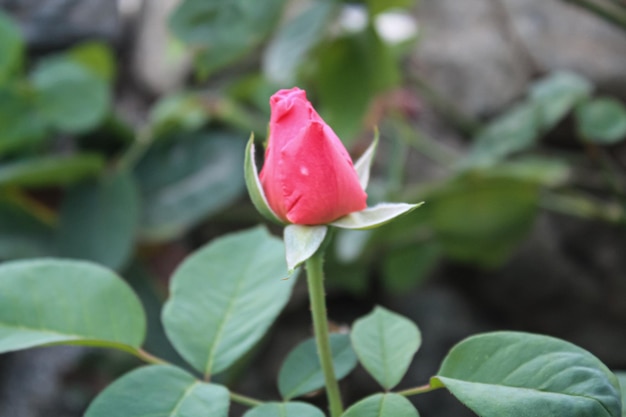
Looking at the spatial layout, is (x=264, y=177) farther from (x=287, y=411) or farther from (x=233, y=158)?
(x=233, y=158)

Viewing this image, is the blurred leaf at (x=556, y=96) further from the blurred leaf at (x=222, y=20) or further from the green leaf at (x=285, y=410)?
the green leaf at (x=285, y=410)

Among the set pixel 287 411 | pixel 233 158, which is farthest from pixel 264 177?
pixel 233 158

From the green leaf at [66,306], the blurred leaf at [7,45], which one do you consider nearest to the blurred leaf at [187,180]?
the blurred leaf at [7,45]

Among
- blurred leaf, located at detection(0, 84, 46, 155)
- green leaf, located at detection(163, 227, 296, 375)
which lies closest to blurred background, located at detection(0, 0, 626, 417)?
blurred leaf, located at detection(0, 84, 46, 155)

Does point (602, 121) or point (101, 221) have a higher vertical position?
point (602, 121)

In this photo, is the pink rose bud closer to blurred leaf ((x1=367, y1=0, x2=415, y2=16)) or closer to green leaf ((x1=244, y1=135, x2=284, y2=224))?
green leaf ((x1=244, y1=135, x2=284, y2=224))

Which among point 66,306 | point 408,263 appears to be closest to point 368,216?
point 66,306

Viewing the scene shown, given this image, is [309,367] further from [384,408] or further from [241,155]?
[241,155]
